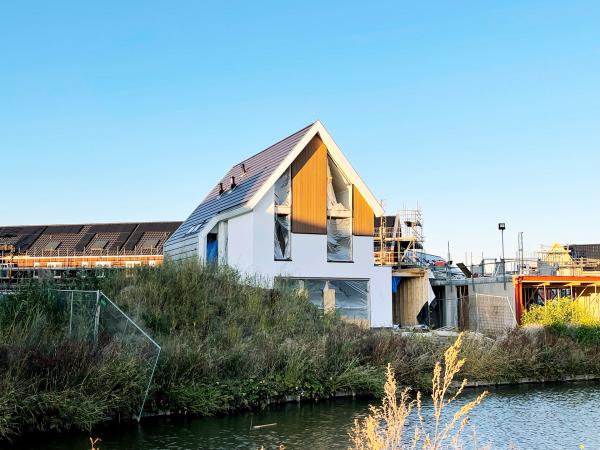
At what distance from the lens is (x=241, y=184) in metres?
28.8

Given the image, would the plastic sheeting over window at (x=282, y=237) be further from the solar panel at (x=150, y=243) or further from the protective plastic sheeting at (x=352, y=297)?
the solar panel at (x=150, y=243)

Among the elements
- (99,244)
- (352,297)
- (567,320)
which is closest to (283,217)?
(352,297)

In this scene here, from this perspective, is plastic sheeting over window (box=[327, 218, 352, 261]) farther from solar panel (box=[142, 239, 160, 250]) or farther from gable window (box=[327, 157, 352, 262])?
solar panel (box=[142, 239, 160, 250])

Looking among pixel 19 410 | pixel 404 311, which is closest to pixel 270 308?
pixel 19 410

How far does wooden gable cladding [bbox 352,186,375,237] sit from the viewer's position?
2727 cm

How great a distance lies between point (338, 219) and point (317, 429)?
13997mm

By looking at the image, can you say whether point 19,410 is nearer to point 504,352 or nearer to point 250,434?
point 250,434

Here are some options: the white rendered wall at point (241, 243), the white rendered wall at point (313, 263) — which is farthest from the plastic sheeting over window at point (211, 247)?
the white rendered wall at point (313, 263)

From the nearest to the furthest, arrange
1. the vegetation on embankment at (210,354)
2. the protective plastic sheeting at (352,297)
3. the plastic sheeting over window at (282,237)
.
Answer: the vegetation on embankment at (210,354)
the plastic sheeting over window at (282,237)
the protective plastic sheeting at (352,297)

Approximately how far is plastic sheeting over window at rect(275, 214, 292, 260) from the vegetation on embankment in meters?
2.87

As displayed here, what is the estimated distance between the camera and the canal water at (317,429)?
12.7 meters

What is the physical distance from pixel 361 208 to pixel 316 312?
6955mm

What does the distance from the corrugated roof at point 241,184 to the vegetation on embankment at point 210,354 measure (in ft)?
14.2

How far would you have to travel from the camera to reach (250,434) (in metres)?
13.7
